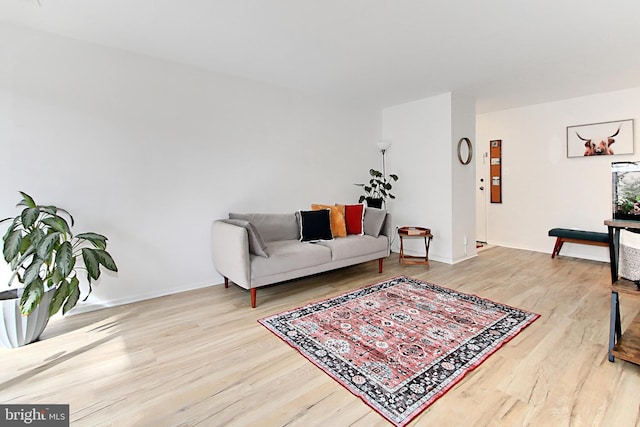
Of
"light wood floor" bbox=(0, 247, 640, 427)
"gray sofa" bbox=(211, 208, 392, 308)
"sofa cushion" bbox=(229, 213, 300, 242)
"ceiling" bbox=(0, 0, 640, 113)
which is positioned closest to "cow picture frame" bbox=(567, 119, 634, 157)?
"ceiling" bbox=(0, 0, 640, 113)

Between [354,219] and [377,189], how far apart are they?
1.30 meters

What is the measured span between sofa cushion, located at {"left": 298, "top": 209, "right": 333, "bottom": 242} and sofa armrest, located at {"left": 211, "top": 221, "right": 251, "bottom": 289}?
3.10 ft

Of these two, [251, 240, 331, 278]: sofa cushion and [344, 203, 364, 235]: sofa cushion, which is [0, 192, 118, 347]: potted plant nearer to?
[251, 240, 331, 278]: sofa cushion

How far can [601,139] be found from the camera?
4492mm

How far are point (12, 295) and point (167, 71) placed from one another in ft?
7.70

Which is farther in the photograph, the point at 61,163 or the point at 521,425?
the point at 61,163

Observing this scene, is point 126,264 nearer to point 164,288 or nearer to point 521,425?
point 164,288

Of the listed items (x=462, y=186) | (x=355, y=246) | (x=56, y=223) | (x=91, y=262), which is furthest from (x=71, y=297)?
(x=462, y=186)

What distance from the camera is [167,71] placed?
3.21 m

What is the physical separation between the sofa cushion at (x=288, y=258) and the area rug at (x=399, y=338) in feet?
1.43

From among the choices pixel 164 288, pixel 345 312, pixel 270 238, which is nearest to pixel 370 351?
pixel 345 312

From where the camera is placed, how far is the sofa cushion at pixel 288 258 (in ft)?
9.68

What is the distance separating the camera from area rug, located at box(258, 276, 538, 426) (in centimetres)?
174

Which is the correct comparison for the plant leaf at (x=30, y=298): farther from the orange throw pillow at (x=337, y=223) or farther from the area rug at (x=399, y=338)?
the orange throw pillow at (x=337, y=223)
